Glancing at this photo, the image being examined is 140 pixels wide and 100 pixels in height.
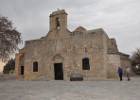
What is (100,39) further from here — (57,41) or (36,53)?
(36,53)

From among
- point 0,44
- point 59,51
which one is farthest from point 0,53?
point 59,51

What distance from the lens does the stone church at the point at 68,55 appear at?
28219 mm

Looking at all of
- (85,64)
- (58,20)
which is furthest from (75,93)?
(58,20)

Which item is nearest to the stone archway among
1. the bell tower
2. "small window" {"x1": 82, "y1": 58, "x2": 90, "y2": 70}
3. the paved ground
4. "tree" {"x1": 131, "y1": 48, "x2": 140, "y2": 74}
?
"small window" {"x1": 82, "y1": 58, "x2": 90, "y2": 70}

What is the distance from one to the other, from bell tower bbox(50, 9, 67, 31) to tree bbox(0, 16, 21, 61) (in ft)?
30.4

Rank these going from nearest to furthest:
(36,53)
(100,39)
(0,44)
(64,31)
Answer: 1. (0,44)
2. (100,39)
3. (64,31)
4. (36,53)

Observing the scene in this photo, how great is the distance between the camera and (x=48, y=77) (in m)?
31.7

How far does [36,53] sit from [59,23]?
553 cm

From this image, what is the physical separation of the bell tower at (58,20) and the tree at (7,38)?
9272 millimetres

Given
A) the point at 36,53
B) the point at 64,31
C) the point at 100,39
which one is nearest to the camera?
the point at 100,39

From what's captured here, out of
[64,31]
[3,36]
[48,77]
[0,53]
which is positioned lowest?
[48,77]

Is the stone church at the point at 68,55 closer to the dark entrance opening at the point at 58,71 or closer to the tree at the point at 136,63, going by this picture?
the dark entrance opening at the point at 58,71

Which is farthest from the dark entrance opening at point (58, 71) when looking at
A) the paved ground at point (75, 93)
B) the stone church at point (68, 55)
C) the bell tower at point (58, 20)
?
the paved ground at point (75, 93)

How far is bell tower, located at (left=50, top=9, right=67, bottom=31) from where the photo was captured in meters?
31.4
